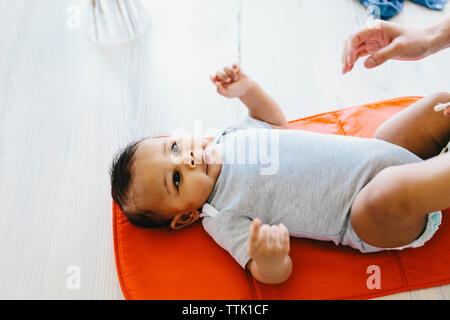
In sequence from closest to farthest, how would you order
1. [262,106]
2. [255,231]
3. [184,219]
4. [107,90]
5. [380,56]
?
[255,231], [380,56], [184,219], [262,106], [107,90]

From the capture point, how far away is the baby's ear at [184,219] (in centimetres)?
88

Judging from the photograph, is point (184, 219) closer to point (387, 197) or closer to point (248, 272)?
point (248, 272)

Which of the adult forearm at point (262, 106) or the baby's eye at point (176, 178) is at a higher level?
the adult forearm at point (262, 106)

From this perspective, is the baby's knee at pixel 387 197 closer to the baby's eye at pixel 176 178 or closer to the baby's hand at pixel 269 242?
the baby's hand at pixel 269 242

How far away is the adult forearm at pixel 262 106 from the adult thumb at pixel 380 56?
0.89 ft

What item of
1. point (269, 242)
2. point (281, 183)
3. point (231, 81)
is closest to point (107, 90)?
point (231, 81)

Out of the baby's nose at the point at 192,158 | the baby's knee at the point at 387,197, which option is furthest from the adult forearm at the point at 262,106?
the baby's knee at the point at 387,197

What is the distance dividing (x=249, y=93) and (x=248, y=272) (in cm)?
44

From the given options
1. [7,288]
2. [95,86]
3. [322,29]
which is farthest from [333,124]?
[7,288]

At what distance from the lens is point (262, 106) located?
3.30 feet

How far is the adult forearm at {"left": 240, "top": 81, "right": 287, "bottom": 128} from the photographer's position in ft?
3.25

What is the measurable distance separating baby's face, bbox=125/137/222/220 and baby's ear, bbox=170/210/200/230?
0.02 m
